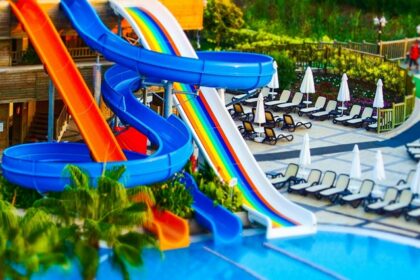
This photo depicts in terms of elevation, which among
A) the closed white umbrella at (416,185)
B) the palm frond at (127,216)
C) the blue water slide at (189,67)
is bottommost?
the closed white umbrella at (416,185)

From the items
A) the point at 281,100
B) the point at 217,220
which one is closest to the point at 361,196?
the point at 217,220

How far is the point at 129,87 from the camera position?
34.9 meters

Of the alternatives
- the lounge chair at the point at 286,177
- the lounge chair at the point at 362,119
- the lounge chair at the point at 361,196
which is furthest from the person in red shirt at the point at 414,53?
the lounge chair at the point at 361,196

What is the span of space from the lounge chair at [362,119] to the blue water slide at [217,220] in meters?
14.9

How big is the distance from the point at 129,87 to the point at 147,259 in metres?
8.53

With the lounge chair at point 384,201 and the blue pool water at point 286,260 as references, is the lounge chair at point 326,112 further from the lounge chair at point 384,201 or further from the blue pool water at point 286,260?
the blue pool water at point 286,260

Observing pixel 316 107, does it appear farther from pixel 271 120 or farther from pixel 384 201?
pixel 384 201

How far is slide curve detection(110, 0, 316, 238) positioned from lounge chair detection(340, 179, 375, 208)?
7.72 feet

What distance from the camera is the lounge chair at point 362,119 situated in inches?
1746

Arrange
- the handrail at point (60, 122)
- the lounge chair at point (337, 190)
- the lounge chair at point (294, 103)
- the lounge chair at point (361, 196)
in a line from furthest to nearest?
the lounge chair at point (294, 103)
the handrail at point (60, 122)
the lounge chair at point (337, 190)
the lounge chair at point (361, 196)

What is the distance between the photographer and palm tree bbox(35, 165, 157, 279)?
72.9ft

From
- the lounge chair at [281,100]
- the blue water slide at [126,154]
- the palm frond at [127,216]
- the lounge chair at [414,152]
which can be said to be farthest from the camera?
the lounge chair at [281,100]

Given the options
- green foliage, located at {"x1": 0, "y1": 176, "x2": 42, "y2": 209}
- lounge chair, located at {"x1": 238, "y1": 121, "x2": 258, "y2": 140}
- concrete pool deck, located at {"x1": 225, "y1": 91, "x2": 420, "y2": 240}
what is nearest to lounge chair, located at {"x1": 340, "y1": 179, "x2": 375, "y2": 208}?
concrete pool deck, located at {"x1": 225, "y1": 91, "x2": 420, "y2": 240}

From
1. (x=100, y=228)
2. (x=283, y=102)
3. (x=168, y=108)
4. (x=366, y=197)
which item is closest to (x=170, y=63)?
(x=168, y=108)
